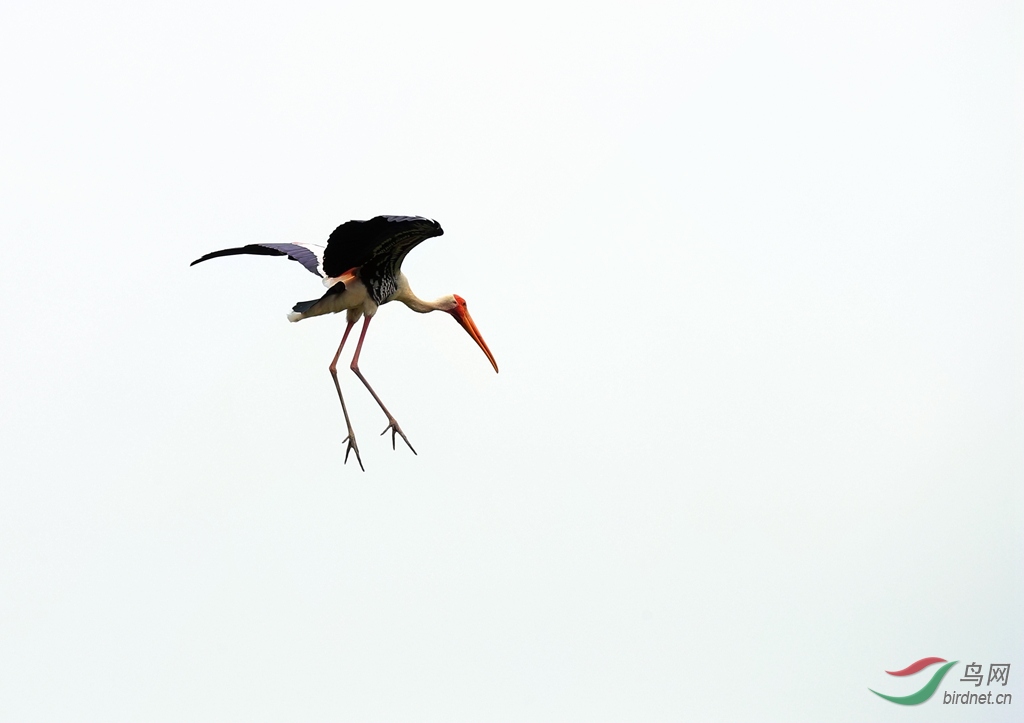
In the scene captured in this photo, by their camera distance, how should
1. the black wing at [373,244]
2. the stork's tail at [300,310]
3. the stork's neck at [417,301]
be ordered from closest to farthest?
1. the black wing at [373,244]
2. the stork's tail at [300,310]
3. the stork's neck at [417,301]

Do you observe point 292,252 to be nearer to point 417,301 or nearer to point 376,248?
point 376,248

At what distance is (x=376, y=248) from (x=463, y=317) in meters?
1.70

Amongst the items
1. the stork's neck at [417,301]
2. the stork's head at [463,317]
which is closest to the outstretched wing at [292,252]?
the stork's neck at [417,301]

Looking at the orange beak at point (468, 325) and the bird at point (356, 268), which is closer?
the bird at point (356, 268)

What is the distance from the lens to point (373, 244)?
9695 millimetres

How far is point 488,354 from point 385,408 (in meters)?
1.21

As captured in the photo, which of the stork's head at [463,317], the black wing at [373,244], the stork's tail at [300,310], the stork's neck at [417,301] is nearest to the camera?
the black wing at [373,244]

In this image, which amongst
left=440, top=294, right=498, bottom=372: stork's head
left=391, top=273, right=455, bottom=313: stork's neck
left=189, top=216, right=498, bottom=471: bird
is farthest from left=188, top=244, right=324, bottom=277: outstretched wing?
left=440, top=294, right=498, bottom=372: stork's head

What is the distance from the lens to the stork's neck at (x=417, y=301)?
420 inches

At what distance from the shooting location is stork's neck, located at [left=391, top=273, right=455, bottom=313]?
35.0 feet

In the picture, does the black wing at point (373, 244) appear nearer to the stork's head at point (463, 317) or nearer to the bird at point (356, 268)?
the bird at point (356, 268)

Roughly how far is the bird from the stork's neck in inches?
0.4

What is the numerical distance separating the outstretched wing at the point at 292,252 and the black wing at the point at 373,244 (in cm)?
12

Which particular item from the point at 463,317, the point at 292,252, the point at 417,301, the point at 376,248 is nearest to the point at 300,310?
the point at 292,252
